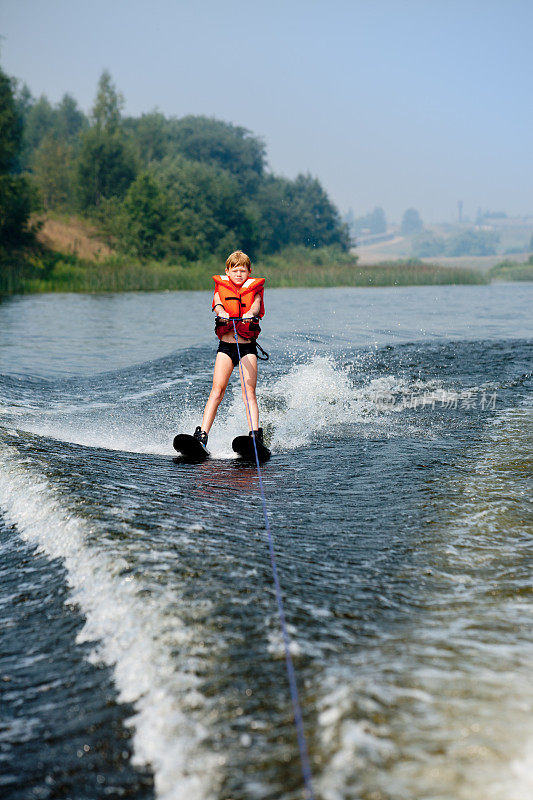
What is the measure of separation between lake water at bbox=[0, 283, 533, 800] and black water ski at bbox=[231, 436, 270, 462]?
0.80 ft

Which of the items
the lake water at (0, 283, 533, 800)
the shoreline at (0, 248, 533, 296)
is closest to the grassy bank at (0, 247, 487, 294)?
the shoreline at (0, 248, 533, 296)

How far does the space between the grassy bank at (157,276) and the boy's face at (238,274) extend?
27.7 meters

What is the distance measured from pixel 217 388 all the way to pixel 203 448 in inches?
21.0

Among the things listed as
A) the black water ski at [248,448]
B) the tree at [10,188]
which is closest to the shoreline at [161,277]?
the tree at [10,188]

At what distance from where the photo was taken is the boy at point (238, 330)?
5.95 metres

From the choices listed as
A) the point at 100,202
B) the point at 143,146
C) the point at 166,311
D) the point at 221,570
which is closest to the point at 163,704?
the point at 221,570

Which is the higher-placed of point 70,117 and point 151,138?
point 70,117

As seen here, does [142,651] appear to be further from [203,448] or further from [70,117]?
[70,117]

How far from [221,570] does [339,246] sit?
300ft

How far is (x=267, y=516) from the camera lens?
427 centimetres

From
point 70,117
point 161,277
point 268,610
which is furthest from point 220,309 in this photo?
point 70,117

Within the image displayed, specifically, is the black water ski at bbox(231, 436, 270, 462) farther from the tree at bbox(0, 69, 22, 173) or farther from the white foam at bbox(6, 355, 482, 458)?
the tree at bbox(0, 69, 22, 173)

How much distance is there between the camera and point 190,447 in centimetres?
586

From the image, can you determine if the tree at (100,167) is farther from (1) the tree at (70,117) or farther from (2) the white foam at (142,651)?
→ (2) the white foam at (142,651)
